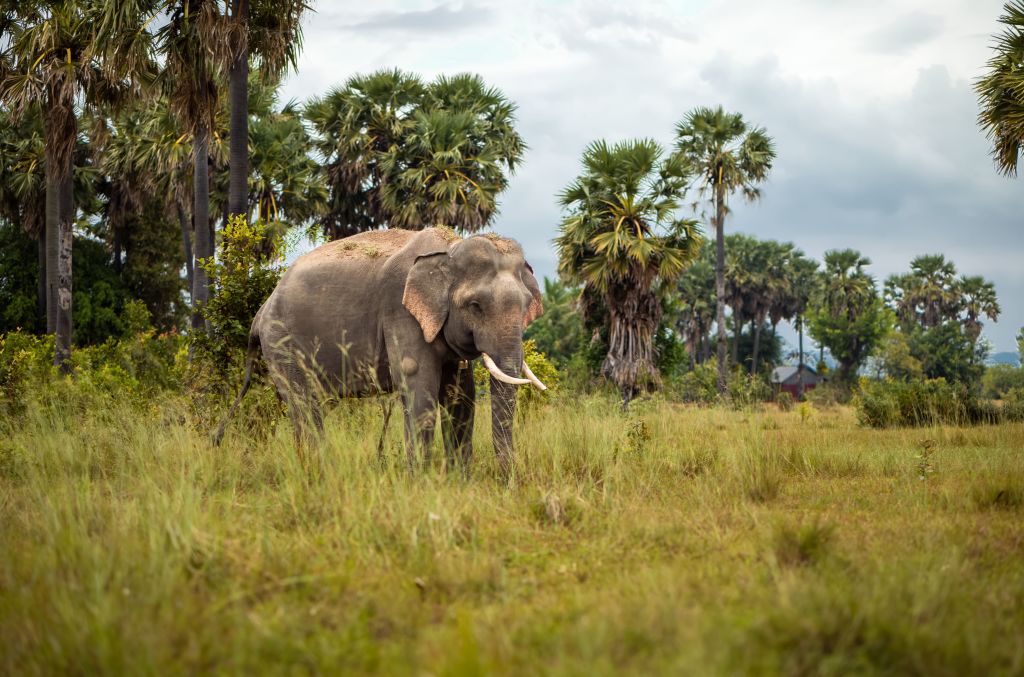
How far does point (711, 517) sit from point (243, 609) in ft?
10.6

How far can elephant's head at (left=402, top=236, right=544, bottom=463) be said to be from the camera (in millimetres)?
6672

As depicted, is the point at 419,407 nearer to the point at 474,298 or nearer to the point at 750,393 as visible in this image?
the point at 474,298

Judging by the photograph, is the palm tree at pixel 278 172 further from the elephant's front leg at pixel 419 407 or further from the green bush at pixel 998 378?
the green bush at pixel 998 378

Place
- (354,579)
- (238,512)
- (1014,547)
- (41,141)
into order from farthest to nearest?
(41,141)
(238,512)
(1014,547)
(354,579)

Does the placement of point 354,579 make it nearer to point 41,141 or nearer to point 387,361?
point 387,361

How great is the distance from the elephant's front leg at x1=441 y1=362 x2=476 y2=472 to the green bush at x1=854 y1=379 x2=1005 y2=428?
9546 millimetres

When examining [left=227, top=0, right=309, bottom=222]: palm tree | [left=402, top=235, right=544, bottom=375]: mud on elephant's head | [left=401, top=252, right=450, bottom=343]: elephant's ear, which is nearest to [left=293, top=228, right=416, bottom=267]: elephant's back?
[left=401, top=252, right=450, bottom=343]: elephant's ear

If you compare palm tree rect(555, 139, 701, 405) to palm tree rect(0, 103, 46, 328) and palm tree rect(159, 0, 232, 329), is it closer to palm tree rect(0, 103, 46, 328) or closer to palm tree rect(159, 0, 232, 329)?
palm tree rect(159, 0, 232, 329)

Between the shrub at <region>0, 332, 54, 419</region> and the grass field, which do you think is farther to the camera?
the shrub at <region>0, 332, 54, 419</region>

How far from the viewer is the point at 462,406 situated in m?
7.44

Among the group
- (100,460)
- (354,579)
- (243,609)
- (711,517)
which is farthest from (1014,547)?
(100,460)

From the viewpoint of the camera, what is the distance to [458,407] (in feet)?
24.4

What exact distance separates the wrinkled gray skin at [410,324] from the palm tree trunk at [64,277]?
40.8ft

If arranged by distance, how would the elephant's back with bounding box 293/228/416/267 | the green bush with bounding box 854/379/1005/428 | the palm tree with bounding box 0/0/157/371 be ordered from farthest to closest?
the palm tree with bounding box 0/0/157/371
the green bush with bounding box 854/379/1005/428
the elephant's back with bounding box 293/228/416/267
